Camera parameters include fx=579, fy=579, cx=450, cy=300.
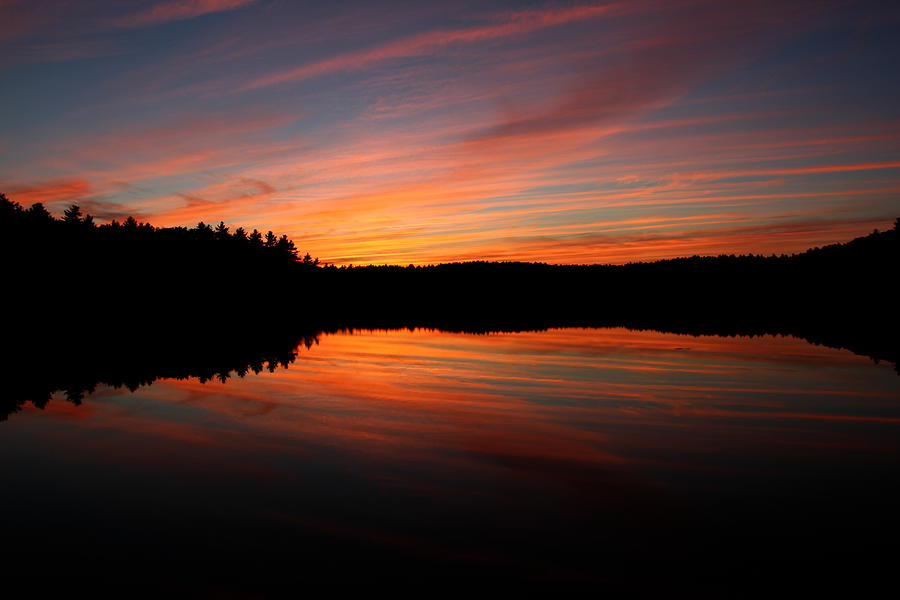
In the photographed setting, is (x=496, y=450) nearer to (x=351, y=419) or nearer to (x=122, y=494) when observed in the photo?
(x=351, y=419)

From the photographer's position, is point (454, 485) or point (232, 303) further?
point (232, 303)

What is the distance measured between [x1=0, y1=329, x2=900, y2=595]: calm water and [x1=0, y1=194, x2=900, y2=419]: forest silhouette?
8.11 m

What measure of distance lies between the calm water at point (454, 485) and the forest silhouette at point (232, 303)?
8113 mm

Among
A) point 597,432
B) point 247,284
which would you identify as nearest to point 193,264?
point 247,284

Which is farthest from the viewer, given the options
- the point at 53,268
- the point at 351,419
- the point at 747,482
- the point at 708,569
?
the point at 53,268

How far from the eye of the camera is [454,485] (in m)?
11.0

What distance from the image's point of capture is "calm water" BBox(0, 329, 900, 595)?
7.82m

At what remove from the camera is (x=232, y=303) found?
114 metres

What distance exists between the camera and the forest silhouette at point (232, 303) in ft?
110

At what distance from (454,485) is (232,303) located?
11172 centimetres

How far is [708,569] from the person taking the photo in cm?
757

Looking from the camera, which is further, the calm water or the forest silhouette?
the forest silhouette

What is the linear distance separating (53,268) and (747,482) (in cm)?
8752

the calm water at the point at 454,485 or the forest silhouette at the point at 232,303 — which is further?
the forest silhouette at the point at 232,303
